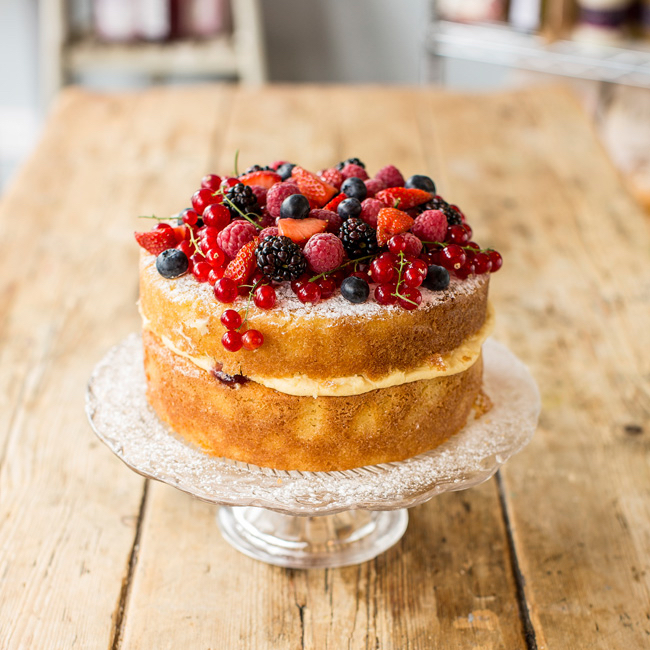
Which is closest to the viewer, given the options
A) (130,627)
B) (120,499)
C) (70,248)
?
(130,627)

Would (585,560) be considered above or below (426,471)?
below

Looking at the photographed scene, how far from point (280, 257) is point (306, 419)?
25 centimetres

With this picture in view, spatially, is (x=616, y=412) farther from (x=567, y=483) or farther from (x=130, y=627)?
(x=130, y=627)

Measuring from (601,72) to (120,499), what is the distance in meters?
2.67

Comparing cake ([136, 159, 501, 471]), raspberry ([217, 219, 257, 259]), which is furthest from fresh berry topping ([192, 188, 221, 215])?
raspberry ([217, 219, 257, 259])

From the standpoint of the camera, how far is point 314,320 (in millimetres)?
1160

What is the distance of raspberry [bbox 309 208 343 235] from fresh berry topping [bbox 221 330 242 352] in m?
0.21

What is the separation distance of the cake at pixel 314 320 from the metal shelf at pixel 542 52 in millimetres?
2169

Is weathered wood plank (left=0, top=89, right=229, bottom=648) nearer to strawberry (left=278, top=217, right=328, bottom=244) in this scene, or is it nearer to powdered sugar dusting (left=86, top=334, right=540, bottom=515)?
powdered sugar dusting (left=86, top=334, right=540, bottom=515)

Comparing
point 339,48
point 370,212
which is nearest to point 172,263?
point 370,212

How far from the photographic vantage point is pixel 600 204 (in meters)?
2.45

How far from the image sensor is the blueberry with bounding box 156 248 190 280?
1.23m

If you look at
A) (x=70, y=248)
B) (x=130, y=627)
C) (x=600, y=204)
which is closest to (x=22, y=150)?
(x=70, y=248)

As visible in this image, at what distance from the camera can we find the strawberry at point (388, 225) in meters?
1.20
